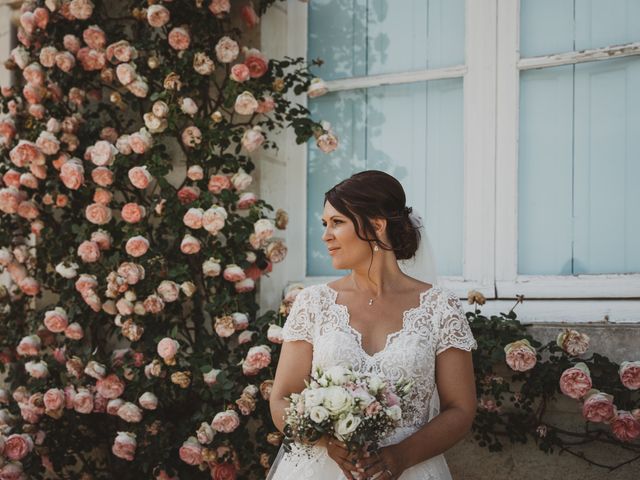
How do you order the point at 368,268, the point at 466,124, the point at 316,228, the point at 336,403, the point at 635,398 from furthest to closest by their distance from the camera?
the point at 316,228 < the point at 466,124 < the point at 635,398 < the point at 368,268 < the point at 336,403

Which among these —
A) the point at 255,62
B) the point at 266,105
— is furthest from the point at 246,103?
the point at 255,62

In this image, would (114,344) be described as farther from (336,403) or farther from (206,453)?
(336,403)

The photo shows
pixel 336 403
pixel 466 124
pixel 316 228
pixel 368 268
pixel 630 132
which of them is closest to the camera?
pixel 336 403

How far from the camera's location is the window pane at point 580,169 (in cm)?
363

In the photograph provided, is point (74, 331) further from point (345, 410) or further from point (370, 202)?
point (345, 410)

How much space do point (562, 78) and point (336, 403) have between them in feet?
7.44

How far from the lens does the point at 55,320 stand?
4.19 m

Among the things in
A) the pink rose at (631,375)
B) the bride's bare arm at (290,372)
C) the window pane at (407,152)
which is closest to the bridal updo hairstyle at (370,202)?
the bride's bare arm at (290,372)

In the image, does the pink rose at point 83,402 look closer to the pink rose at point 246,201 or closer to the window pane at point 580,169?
the pink rose at point 246,201

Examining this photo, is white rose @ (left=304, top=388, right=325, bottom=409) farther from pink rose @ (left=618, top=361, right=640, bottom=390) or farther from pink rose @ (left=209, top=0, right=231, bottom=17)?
pink rose @ (left=209, top=0, right=231, bottom=17)

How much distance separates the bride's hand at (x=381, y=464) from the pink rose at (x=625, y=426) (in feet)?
3.54

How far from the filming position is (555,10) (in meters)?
3.81

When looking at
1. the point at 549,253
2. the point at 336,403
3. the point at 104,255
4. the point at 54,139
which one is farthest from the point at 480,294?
the point at 54,139

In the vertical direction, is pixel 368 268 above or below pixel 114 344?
above
